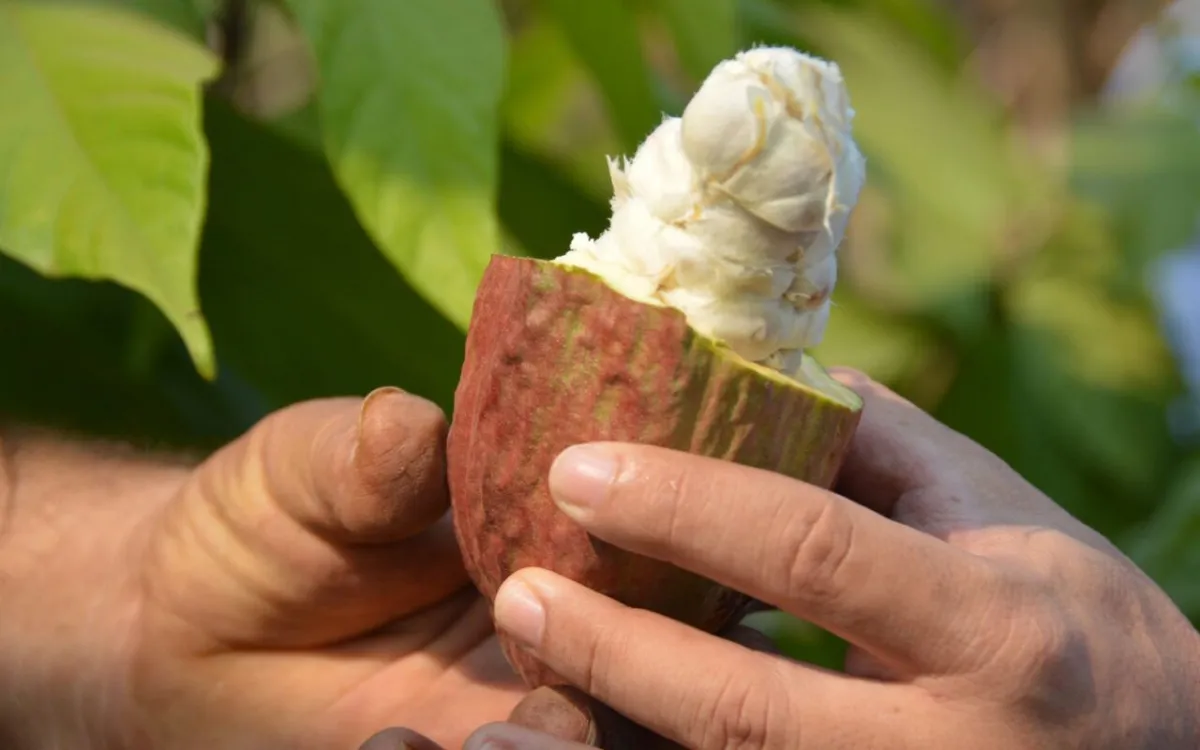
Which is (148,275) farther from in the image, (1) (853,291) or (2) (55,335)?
(1) (853,291)

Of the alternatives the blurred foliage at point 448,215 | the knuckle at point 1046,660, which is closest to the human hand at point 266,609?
the blurred foliage at point 448,215

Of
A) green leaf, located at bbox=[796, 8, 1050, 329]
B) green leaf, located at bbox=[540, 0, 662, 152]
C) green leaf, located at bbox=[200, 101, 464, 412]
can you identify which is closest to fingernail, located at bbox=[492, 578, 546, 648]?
green leaf, located at bbox=[200, 101, 464, 412]

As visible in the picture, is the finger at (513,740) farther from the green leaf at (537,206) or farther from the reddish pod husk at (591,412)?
the green leaf at (537,206)

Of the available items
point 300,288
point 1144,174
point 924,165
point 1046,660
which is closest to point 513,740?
point 1046,660

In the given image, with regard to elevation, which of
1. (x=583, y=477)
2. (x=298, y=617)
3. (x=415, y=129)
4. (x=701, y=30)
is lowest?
(x=298, y=617)

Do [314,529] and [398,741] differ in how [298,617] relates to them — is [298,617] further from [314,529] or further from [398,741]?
[398,741]

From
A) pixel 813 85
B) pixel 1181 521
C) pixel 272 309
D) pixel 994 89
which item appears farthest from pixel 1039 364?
pixel 813 85
